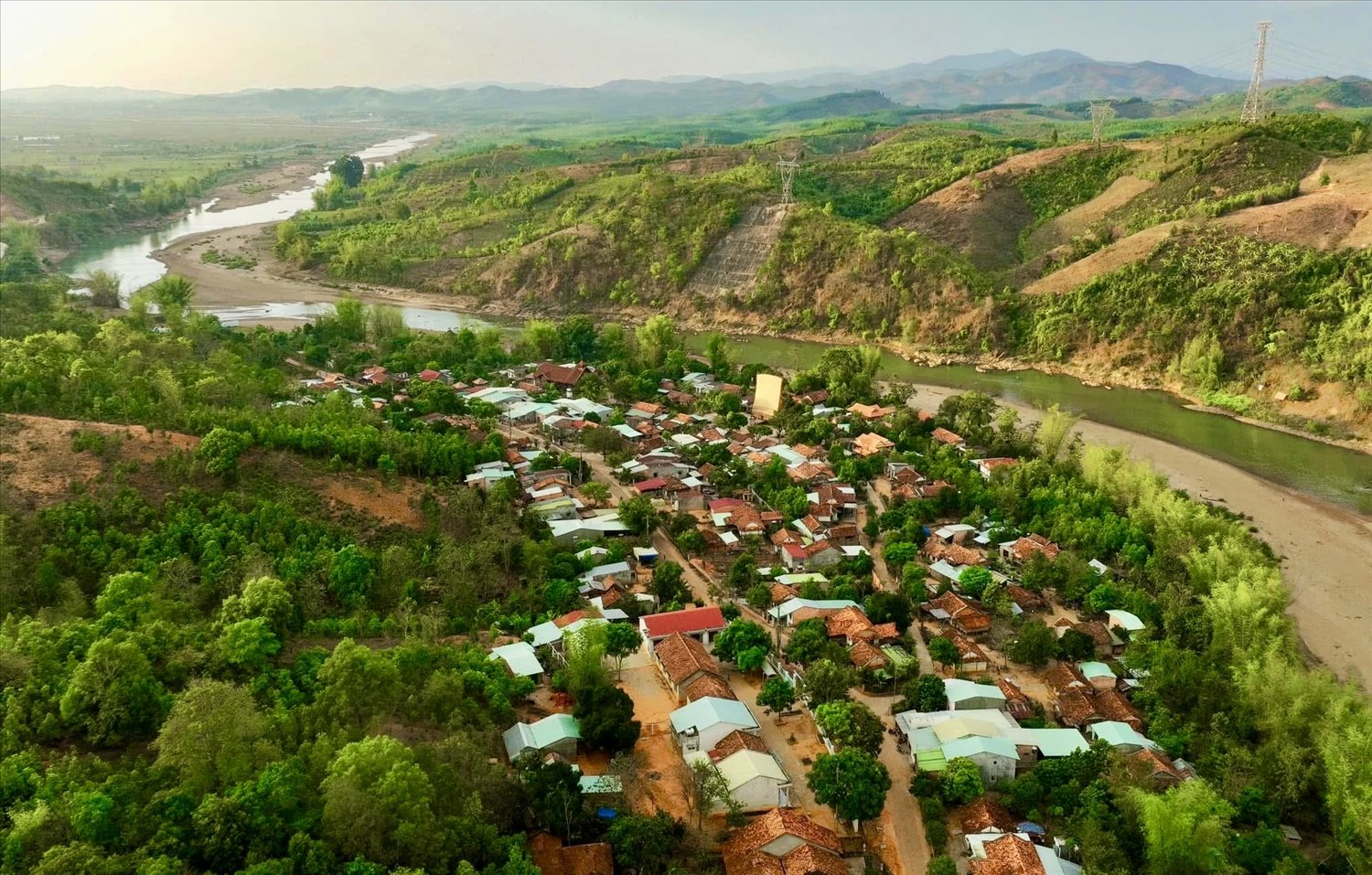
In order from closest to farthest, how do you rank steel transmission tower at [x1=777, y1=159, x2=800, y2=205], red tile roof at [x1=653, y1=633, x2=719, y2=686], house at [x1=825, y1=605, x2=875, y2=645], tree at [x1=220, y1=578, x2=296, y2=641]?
tree at [x1=220, y1=578, x2=296, y2=641] < red tile roof at [x1=653, y1=633, x2=719, y2=686] < house at [x1=825, y1=605, x2=875, y2=645] < steel transmission tower at [x1=777, y1=159, x2=800, y2=205]

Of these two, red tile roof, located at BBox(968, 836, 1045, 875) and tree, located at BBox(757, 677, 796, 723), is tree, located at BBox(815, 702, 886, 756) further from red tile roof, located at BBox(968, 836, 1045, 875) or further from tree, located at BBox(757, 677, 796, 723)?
red tile roof, located at BBox(968, 836, 1045, 875)

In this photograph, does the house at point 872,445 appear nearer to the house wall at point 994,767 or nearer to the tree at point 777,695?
the tree at point 777,695

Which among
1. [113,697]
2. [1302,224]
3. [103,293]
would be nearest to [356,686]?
[113,697]

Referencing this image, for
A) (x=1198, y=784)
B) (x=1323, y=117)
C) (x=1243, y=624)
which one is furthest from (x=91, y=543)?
(x=1323, y=117)

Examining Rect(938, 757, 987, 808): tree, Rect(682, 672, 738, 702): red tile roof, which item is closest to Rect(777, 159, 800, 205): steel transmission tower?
Rect(682, 672, 738, 702): red tile roof

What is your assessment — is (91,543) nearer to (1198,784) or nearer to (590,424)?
(590,424)

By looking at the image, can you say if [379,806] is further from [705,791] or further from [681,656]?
[681,656]
